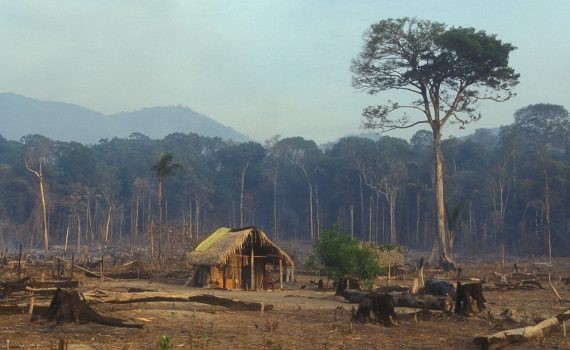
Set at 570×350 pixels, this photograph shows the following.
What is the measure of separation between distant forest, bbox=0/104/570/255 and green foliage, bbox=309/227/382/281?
39.7 metres

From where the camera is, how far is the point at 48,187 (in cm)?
8394

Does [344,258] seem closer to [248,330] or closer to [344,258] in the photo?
[344,258]

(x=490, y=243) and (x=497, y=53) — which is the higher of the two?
(x=497, y=53)

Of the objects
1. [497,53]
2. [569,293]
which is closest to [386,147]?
[497,53]

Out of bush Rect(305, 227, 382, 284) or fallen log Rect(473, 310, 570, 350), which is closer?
fallen log Rect(473, 310, 570, 350)

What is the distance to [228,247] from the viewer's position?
101 feet

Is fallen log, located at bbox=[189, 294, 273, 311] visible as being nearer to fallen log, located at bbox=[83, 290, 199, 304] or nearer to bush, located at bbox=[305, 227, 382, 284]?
fallen log, located at bbox=[83, 290, 199, 304]

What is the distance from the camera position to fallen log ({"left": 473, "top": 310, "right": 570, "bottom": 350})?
12250 millimetres

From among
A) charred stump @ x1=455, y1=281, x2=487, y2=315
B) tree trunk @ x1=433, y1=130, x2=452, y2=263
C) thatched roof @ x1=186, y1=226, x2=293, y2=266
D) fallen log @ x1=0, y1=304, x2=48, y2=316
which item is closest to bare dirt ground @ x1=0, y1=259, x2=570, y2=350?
fallen log @ x1=0, y1=304, x2=48, y2=316

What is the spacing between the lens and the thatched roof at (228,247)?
30781mm

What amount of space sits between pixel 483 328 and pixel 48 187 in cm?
7713

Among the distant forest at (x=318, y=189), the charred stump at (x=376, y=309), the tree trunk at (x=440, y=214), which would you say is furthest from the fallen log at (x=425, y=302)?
the distant forest at (x=318, y=189)

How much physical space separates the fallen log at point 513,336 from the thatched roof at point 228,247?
18.1 m

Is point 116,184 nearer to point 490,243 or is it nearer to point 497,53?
point 490,243
